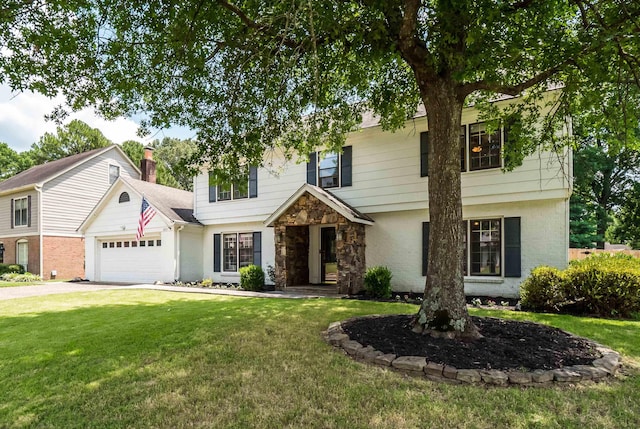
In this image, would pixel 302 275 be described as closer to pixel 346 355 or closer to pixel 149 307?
pixel 149 307

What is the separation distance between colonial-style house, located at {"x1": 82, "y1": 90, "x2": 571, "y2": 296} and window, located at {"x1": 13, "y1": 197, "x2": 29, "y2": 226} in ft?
27.4

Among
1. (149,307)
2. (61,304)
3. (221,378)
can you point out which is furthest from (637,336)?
(61,304)

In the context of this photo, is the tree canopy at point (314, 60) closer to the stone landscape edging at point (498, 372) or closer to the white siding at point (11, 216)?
the stone landscape edging at point (498, 372)

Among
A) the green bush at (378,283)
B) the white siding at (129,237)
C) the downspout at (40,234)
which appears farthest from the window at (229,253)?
the downspout at (40,234)

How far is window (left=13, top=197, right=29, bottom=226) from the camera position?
19.5 m

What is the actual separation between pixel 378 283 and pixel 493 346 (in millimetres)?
5433

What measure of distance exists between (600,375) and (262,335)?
442 cm

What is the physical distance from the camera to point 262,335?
5.64 meters

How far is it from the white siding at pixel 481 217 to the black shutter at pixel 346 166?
58.4 inches

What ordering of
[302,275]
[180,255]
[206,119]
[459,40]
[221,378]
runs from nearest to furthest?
[221,378] → [459,40] → [206,119] → [302,275] → [180,255]

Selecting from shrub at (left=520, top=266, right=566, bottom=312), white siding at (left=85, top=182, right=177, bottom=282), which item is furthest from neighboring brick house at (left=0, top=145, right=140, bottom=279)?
shrub at (left=520, top=266, right=566, bottom=312)

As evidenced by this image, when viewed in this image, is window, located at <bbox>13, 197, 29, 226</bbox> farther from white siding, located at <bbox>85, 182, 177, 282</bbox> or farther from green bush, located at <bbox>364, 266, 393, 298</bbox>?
green bush, located at <bbox>364, 266, 393, 298</bbox>

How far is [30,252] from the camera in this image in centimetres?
1906

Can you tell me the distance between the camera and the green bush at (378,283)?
10094mm
